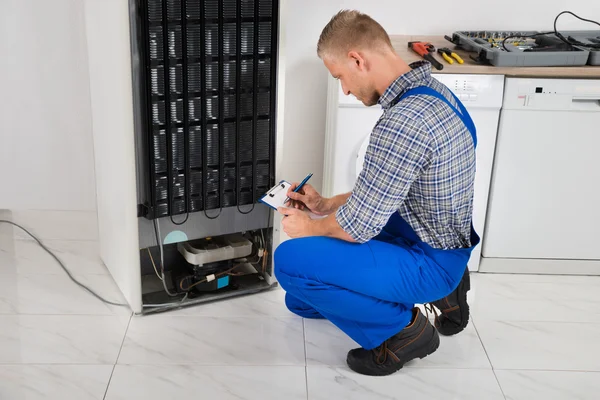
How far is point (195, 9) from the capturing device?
7.54 ft

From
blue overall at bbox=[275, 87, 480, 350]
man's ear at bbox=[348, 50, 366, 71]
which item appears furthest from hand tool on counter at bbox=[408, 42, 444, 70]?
man's ear at bbox=[348, 50, 366, 71]

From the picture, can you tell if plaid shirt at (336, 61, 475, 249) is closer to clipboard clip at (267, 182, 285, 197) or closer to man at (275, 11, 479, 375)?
man at (275, 11, 479, 375)

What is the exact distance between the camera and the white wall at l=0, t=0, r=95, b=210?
9.87 feet

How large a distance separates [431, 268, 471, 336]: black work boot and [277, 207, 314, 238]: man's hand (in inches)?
23.9

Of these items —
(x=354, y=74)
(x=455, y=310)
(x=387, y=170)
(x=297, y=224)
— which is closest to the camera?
(x=387, y=170)

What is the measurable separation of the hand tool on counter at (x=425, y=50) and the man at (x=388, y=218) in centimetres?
63

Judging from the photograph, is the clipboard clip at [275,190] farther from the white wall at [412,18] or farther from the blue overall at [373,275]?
the white wall at [412,18]

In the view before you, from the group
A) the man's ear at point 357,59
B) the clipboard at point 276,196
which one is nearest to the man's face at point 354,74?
the man's ear at point 357,59

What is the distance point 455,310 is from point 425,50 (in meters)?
1.02

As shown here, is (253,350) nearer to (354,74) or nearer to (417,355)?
(417,355)

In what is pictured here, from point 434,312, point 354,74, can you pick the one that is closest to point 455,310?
point 434,312

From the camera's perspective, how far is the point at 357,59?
2096 mm

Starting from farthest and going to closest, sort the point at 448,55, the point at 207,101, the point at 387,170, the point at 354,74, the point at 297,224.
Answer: the point at 448,55
the point at 207,101
the point at 297,224
the point at 354,74
the point at 387,170

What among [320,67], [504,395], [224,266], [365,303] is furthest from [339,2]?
[504,395]
